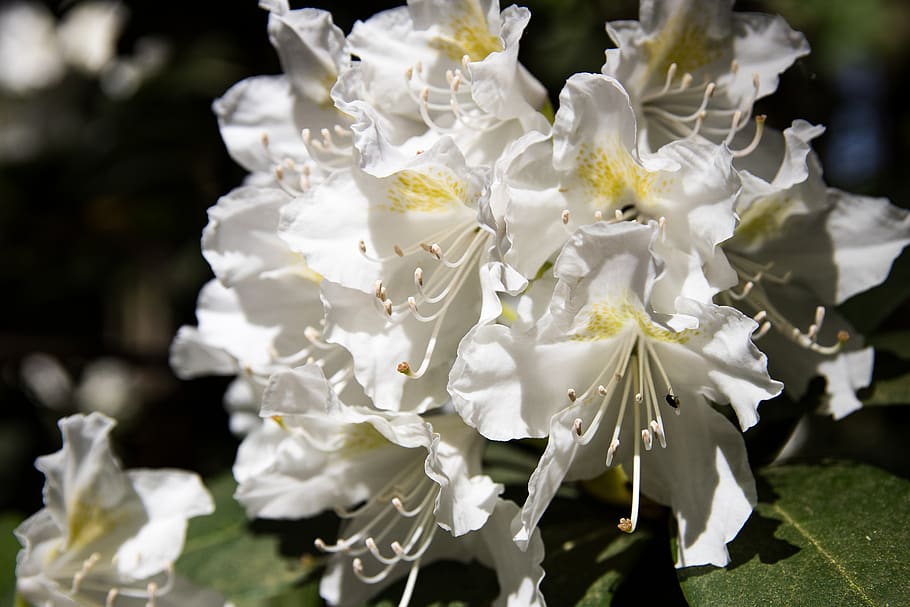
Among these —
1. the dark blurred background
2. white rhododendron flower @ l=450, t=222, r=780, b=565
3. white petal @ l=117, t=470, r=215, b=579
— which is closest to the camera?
white rhododendron flower @ l=450, t=222, r=780, b=565

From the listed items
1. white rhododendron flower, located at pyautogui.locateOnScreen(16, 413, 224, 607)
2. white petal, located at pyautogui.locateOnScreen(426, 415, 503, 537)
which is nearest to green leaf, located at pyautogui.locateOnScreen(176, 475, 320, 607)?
white rhododendron flower, located at pyautogui.locateOnScreen(16, 413, 224, 607)

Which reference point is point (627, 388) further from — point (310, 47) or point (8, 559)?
point (8, 559)

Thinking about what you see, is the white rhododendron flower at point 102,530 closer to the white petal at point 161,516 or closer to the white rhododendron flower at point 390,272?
the white petal at point 161,516

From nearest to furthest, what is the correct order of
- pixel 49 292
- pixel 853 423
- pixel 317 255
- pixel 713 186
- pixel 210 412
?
pixel 713 186
pixel 317 255
pixel 210 412
pixel 49 292
pixel 853 423

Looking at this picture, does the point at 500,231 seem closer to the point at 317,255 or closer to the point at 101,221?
the point at 317,255

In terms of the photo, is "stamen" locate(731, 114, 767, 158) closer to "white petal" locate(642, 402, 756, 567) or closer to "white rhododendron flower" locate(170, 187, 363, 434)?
"white petal" locate(642, 402, 756, 567)

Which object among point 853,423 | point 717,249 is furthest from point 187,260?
point 853,423
